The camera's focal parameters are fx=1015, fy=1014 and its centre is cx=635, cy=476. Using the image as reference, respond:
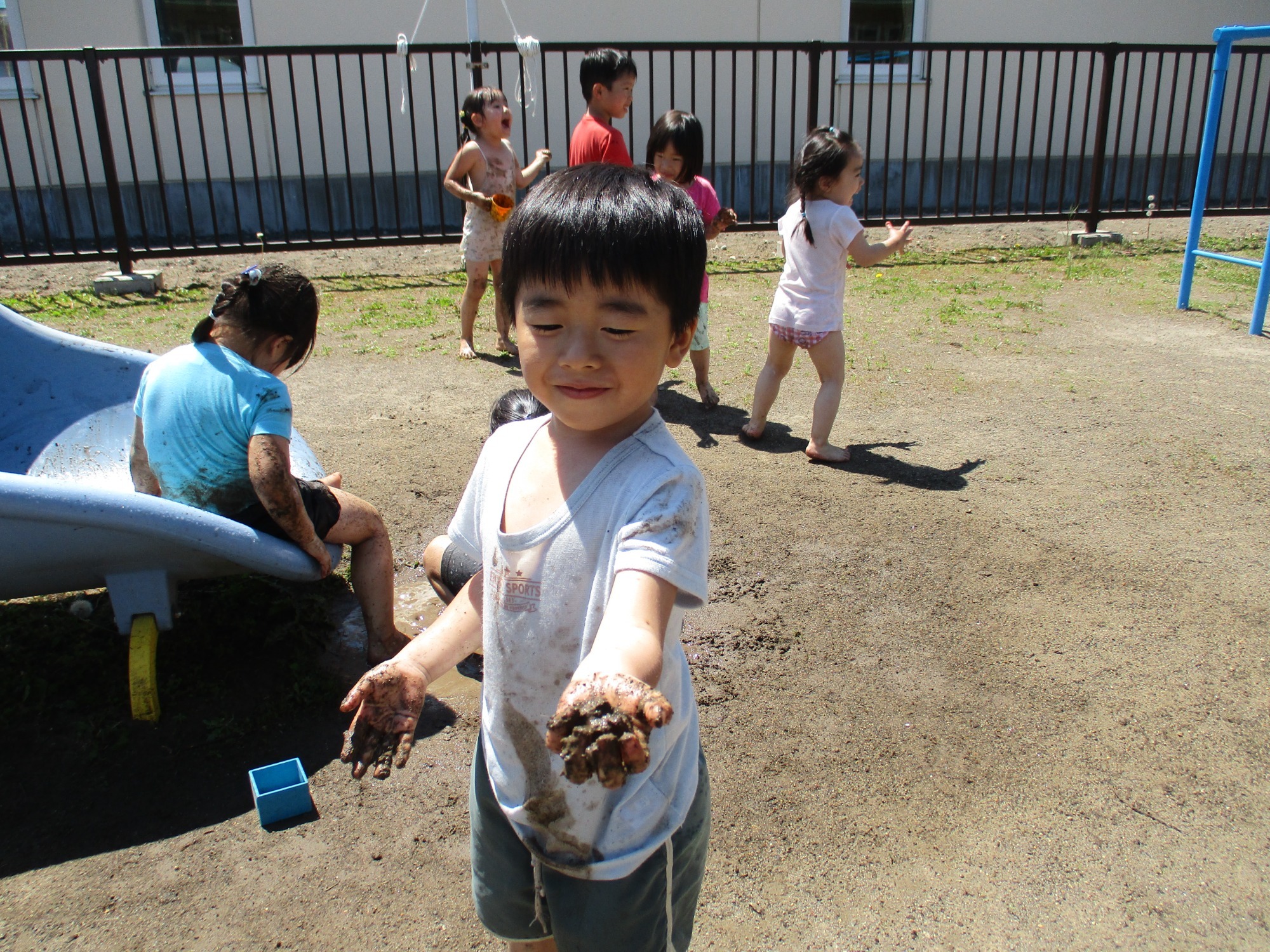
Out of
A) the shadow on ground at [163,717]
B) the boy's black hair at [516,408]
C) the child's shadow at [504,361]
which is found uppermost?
the boy's black hair at [516,408]

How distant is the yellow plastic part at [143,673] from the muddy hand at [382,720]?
1651 millimetres

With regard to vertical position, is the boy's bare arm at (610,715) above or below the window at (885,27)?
below

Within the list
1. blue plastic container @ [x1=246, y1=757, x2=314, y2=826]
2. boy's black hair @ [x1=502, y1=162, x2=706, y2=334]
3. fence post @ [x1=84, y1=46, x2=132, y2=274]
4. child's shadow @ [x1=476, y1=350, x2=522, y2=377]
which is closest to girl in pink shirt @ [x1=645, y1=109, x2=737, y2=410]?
child's shadow @ [x1=476, y1=350, x2=522, y2=377]

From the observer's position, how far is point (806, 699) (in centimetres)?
285

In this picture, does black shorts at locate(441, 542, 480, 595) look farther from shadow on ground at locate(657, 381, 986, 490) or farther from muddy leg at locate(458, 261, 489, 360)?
muddy leg at locate(458, 261, 489, 360)

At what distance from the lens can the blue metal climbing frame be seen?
6.48m

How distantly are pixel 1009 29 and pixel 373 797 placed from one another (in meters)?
11.7

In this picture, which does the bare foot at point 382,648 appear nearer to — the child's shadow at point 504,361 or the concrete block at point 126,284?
the child's shadow at point 504,361

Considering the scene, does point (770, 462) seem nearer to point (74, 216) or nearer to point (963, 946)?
point (963, 946)

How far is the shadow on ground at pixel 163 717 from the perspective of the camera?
2.41m

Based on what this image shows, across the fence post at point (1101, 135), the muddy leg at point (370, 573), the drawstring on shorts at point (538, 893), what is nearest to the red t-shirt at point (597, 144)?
the muddy leg at point (370, 573)

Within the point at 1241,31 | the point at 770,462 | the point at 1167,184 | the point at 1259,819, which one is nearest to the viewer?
the point at 1259,819

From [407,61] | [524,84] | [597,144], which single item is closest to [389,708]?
[597,144]

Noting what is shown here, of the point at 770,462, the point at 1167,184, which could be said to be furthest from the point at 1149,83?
the point at 770,462
